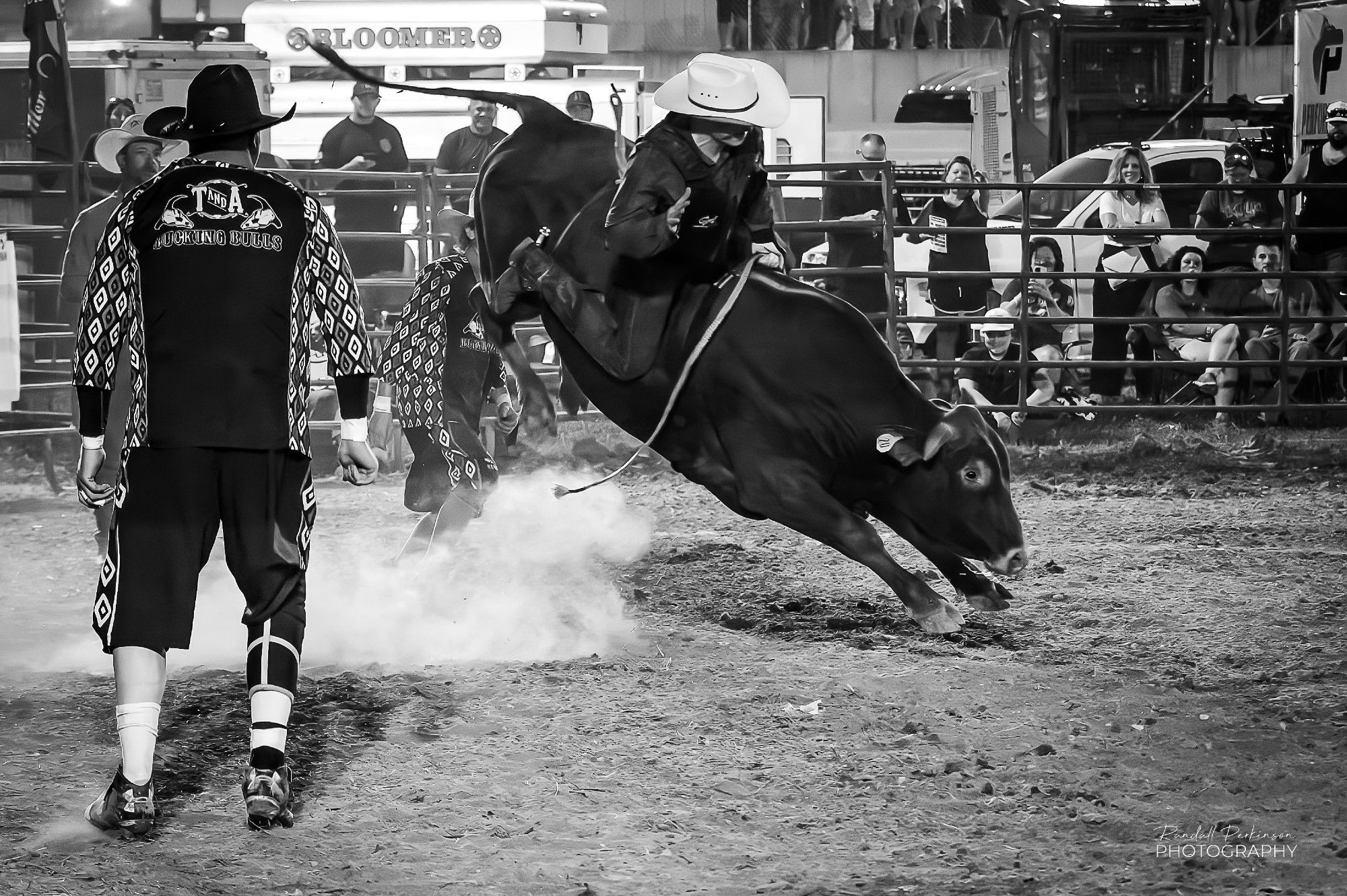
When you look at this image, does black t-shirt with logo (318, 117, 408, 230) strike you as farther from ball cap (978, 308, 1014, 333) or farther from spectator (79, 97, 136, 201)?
ball cap (978, 308, 1014, 333)

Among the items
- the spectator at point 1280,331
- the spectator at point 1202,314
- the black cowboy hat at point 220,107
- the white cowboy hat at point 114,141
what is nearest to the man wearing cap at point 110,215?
the white cowboy hat at point 114,141

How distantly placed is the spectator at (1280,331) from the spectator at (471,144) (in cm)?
510

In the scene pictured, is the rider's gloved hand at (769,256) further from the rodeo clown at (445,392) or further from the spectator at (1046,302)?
the spectator at (1046,302)

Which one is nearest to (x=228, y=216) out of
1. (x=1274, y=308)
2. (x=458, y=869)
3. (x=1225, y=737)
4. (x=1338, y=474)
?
(x=458, y=869)

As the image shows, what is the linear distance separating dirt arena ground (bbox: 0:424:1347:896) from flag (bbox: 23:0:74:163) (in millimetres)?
3252

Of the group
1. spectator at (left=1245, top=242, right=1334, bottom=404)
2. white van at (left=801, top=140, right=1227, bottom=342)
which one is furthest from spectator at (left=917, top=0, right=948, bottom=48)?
spectator at (left=1245, top=242, right=1334, bottom=404)

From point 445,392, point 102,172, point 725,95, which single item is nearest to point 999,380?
point 445,392

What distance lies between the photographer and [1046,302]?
1044 cm

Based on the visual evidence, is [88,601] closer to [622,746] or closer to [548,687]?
[548,687]

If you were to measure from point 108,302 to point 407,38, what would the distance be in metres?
8.55

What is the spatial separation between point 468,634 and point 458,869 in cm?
212

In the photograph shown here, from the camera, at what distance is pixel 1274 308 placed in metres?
10.1

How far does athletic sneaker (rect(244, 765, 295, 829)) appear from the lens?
344 centimetres

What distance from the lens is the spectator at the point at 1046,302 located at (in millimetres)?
10227
